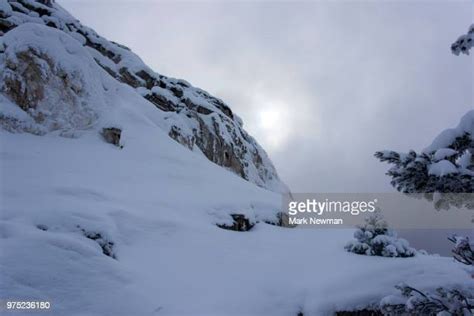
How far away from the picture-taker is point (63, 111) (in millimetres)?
14586

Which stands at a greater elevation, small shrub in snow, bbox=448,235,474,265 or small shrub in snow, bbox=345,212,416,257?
small shrub in snow, bbox=345,212,416,257

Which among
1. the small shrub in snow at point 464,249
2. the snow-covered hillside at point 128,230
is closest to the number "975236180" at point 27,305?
the snow-covered hillside at point 128,230

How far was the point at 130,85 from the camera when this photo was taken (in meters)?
29.8

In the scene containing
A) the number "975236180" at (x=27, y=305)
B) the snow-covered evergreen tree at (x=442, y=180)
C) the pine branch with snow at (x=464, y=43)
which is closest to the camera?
the snow-covered evergreen tree at (x=442, y=180)

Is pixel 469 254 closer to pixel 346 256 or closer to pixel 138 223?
pixel 346 256

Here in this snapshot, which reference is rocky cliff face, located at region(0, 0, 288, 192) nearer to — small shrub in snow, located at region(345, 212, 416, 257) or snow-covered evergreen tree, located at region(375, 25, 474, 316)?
Answer: small shrub in snow, located at region(345, 212, 416, 257)

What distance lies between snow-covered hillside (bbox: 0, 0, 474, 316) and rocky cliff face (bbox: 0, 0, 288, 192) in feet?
0.28

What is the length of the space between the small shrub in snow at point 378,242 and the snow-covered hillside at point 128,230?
350 millimetres

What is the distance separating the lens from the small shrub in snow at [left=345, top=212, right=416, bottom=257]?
9.12 meters

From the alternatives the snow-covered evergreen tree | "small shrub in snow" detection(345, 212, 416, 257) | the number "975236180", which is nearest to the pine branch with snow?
the snow-covered evergreen tree

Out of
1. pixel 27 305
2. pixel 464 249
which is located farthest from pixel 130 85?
pixel 464 249

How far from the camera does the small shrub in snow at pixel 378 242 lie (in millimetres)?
9125

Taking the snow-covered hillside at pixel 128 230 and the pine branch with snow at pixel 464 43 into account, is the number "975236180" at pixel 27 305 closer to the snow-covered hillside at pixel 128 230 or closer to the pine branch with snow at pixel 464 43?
the snow-covered hillside at pixel 128 230

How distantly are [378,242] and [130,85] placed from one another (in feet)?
82.2
